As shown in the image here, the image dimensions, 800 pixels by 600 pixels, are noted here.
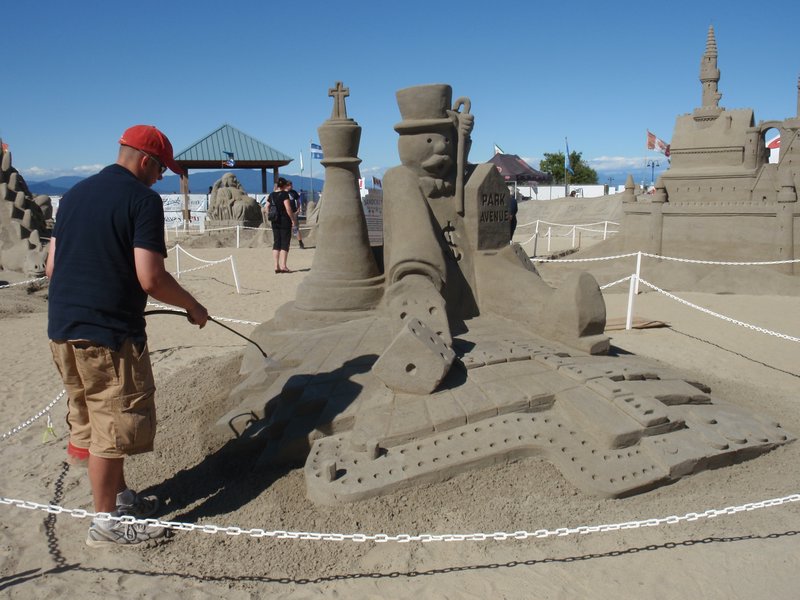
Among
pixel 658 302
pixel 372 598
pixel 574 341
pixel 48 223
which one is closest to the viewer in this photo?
pixel 372 598

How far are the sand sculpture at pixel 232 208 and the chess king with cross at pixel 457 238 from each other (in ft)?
50.8

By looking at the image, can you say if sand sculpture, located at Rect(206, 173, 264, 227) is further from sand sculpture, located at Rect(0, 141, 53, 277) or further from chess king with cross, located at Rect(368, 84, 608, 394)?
chess king with cross, located at Rect(368, 84, 608, 394)

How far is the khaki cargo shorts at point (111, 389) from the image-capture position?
271 cm

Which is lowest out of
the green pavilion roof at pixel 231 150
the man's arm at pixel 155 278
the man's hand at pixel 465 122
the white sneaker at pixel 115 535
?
the white sneaker at pixel 115 535

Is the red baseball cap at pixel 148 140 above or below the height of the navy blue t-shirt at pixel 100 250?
above

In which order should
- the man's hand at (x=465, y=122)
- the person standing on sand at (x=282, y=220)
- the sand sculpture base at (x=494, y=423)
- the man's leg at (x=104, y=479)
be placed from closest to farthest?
the man's leg at (x=104, y=479), the sand sculpture base at (x=494, y=423), the man's hand at (x=465, y=122), the person standing on sand at (x=282, y=220)

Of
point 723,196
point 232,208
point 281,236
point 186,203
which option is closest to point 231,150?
point 186,203

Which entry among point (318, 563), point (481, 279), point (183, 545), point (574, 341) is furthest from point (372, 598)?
point (481, 279)

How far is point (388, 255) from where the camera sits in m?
5.21

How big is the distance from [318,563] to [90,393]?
1236 millimetres

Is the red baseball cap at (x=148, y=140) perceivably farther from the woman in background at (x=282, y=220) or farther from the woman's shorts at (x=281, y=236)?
the woman's shorts at (x=281, y=236)

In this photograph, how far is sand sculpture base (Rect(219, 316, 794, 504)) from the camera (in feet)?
10.7

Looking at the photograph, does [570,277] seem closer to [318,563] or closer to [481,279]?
[481,279]

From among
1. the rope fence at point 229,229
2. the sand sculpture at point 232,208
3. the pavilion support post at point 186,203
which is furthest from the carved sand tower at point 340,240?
the pavilion support post at point 186,203
